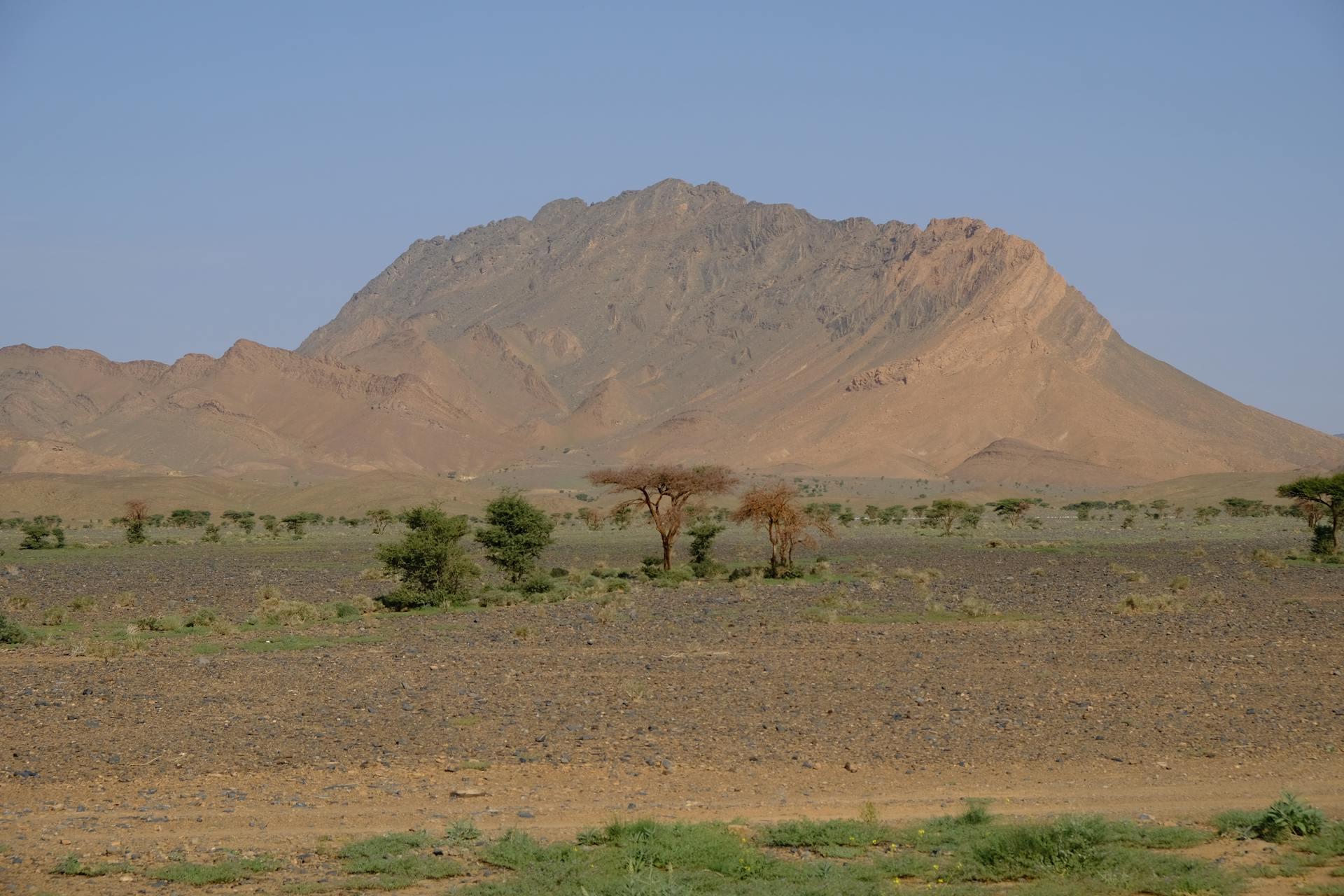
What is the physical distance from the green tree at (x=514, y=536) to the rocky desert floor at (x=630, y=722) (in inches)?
242

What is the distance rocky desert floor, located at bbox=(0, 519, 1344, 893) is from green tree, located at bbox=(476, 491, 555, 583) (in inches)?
242

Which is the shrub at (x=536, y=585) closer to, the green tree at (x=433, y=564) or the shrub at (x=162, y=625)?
the green tree at (x=433, y=564)

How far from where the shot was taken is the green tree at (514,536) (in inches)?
1462

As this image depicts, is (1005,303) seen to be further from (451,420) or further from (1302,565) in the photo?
(1302,565)

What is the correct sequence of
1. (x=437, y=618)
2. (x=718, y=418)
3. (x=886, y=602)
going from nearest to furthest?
1. (x=437, y=618)
2. (x=886, y=602)
3. (x=718, y=418)

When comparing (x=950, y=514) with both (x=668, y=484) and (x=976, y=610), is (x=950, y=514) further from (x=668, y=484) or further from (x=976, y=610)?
(x=976, y=610)

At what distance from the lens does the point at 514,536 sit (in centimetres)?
3753

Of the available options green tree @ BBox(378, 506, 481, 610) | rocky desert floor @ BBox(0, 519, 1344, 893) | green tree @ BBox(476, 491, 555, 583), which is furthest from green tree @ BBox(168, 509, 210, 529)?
rocky desert floor @ BBox(0, 519, 1344, 893)

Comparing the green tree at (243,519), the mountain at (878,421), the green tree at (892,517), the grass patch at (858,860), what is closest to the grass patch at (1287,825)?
the grass patch at (858,860)

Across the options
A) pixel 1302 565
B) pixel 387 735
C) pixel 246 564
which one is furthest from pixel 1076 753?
pixel 246 564

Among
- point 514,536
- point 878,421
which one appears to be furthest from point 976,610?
point 878,421

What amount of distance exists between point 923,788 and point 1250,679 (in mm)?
7800

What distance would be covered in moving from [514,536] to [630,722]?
21852 mm

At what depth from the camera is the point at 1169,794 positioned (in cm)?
1270
